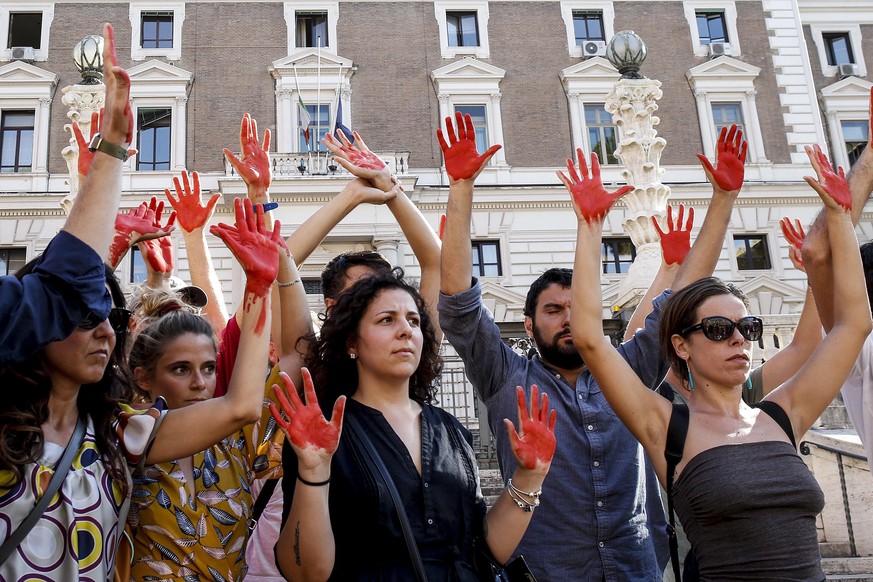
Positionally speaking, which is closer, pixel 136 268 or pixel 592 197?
pixel 592 197

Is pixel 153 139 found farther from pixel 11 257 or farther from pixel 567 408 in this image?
pixel 567 408

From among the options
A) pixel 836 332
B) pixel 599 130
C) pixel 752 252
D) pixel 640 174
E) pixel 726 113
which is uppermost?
pixel 726 113

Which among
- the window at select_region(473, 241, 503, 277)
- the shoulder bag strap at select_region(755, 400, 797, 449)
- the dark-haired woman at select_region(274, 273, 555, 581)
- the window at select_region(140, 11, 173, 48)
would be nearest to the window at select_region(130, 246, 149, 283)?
the window at select_region(140, 11, 173, 48)

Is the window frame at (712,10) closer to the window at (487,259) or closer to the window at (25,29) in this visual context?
the window at (487,259)

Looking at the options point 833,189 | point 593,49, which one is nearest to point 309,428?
point 833,189

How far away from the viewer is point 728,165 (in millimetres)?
3695

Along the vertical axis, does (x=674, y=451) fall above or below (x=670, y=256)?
below

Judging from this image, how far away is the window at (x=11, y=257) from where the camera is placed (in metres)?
21.9

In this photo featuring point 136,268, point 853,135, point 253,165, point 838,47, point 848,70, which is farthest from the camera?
point 838,47

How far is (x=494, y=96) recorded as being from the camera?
24219 mm

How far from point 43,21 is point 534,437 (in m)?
25.8

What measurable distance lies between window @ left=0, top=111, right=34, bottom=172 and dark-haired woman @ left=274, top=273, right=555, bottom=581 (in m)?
22.7

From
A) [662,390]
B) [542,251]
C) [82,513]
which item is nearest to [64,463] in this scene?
[82,513]

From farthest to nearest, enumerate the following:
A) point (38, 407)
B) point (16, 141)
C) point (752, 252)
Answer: point (752, 252) < point (16, 141) < point (38, 407)
